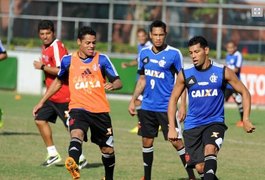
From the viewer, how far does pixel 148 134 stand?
12.9 meters

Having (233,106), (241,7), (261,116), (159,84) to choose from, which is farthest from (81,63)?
(241,7)

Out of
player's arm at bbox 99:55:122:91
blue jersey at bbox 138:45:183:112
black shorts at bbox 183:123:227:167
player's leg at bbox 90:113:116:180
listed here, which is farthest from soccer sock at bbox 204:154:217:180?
blue jersey at bbox 138:45:183:112

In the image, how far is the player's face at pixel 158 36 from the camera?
12.9 metres

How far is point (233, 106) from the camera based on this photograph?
28.9 metres

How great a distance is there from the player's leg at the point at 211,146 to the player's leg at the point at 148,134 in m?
1.86

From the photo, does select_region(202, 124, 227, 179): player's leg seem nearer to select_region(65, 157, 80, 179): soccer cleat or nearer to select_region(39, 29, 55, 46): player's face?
select_region(65, 157, 80, 179): soccer cleat

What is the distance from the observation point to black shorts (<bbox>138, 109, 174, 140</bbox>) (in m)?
13.0

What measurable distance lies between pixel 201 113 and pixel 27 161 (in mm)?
4330

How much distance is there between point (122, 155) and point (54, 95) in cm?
190

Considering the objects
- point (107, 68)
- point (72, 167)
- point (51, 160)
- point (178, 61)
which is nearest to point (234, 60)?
point (51, 160)

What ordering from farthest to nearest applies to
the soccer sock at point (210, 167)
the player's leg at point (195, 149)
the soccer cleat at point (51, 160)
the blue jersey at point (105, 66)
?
the soccer cleat at point (51, 160), the blue jersey at point (105, 66), the player's leg at point (195, 149), the soccer sock at point (210, 167)

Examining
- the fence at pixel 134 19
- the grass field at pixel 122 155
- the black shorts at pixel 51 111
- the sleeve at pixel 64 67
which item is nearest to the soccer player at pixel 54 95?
the black shorts at pixel 51 111

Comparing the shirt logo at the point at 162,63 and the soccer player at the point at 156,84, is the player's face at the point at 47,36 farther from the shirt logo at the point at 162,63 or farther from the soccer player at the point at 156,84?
the shirt logo at the point at 162,63

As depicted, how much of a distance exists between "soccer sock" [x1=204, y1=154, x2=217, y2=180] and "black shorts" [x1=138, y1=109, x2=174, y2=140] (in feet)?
7.60
